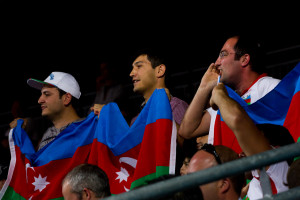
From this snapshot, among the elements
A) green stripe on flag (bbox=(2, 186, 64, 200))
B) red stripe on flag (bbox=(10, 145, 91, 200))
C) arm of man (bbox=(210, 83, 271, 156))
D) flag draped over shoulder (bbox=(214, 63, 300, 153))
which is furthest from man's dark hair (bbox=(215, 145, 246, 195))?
green stripe on flag (bbox=(2, 186, 64, 200))

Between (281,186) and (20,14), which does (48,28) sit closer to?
(20,14)

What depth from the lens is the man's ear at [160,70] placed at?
492cm

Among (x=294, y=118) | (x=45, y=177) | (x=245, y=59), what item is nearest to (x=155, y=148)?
(x=245, y=59)

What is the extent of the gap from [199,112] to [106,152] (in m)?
0.92

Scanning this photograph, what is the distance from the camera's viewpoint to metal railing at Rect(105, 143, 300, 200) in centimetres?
163

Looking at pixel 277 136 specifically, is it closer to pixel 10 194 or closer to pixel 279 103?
pixel 279 103

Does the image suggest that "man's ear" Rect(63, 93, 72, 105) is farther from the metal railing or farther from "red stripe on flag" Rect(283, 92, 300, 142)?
the metal railing

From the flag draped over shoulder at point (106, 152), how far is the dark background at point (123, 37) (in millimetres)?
2398

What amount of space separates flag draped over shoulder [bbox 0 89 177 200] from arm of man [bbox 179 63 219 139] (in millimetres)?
127

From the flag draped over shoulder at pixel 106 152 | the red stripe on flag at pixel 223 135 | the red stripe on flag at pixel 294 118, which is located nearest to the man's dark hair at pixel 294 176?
the red stripe on flag at pixel 294 118

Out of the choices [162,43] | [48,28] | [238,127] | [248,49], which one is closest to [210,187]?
[238,127]

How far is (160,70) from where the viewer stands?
4938 mm

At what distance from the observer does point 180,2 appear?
855 cm

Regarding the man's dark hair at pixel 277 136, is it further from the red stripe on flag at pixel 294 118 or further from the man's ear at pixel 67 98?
the man's ear at pixel 67 98
